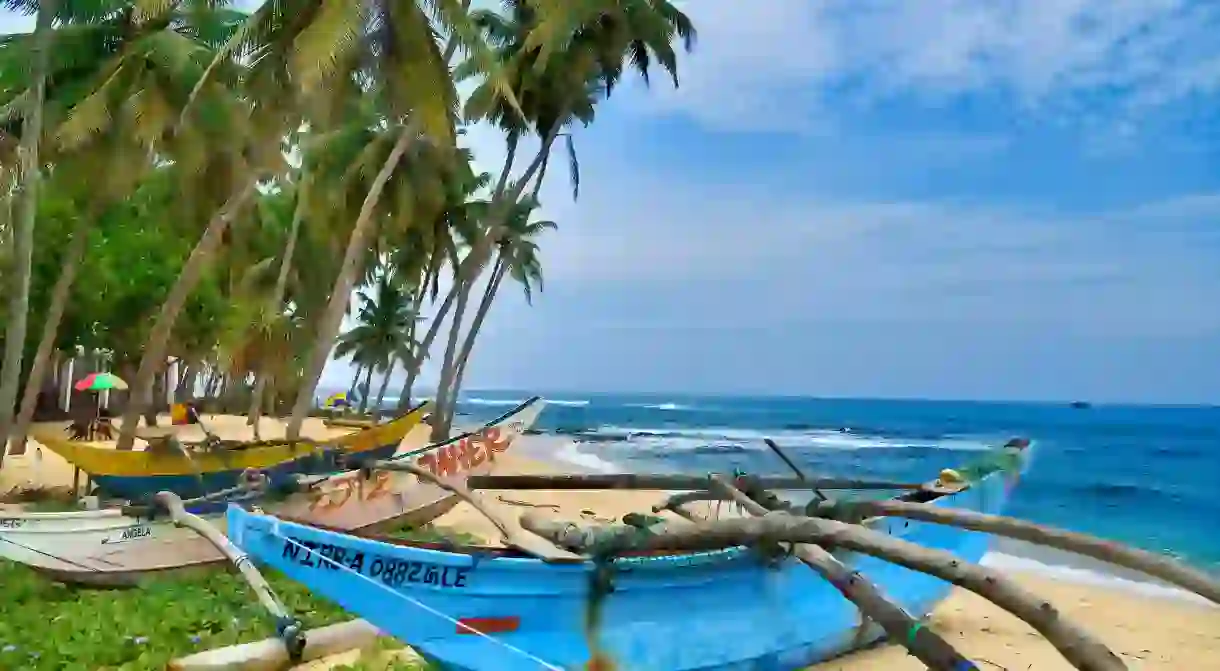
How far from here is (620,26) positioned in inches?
654

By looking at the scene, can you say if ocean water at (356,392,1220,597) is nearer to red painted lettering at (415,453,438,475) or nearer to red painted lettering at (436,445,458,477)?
red painted lettering at (436,445,458,477)

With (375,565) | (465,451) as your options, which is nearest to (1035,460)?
(465,451)

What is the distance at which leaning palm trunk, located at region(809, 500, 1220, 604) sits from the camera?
289 cm

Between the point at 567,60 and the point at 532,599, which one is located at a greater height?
the point at 567,60

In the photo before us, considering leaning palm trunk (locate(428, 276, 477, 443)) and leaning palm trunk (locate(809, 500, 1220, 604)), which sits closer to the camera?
leaning palm trunk (locate(809, 500, 1220, 604))

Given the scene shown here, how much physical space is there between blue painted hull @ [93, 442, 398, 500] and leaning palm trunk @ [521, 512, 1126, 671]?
16.8 feet

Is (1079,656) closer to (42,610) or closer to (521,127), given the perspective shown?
(42,610)

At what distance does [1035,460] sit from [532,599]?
32058 millimetres

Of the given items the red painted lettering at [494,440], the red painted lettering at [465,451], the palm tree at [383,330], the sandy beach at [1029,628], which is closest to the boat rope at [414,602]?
the sandy beach at [1029,628]

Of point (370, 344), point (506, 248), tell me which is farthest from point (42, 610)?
point (370, 344)

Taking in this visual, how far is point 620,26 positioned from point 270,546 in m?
13.7

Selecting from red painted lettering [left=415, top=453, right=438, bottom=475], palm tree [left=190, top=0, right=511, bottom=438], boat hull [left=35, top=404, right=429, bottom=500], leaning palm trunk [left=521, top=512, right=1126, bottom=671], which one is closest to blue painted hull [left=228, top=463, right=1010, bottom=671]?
leaning palm trunk [left=521, top=512, right=1126, bottom=671]

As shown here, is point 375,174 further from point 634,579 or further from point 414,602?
point 634,579

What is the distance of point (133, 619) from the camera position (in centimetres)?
627
